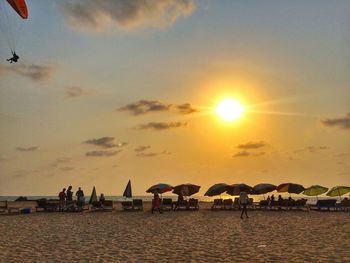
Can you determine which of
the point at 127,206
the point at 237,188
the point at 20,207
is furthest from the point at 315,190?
the point at 20,207

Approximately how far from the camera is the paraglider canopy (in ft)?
88.5

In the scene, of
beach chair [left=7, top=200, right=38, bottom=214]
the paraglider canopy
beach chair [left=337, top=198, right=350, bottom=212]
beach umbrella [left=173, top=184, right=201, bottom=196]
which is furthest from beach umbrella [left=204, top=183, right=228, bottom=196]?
the paraglider canopy

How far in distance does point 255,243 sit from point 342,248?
2.73 metres

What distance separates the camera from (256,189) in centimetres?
4106

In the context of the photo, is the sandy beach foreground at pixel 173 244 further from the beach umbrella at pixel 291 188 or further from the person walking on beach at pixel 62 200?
the beach umbrella at pixel 291 188

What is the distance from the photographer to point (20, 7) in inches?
1084

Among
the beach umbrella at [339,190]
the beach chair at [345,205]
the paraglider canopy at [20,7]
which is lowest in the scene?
the beach chair at [345,205]

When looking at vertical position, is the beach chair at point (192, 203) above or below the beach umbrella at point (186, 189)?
below

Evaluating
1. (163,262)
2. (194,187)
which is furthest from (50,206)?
(163,262)

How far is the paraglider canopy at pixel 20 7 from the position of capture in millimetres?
26984

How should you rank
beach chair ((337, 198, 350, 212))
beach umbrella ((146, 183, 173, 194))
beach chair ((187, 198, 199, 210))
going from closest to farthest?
beach chair ((337, 198, 350, 212)), beach chair ((187, 198, 199, 210)), beach umbrella ((146, 183, 173, 194))

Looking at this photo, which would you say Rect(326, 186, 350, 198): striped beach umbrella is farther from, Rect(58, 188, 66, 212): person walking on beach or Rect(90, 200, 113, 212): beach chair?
Rect(58, 188, 66, 212): person walking on beach

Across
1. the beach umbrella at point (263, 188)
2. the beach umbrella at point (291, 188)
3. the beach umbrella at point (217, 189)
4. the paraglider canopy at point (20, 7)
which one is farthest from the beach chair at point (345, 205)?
the paraglider canopy at point (20, 7)

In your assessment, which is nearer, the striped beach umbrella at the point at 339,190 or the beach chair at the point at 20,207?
the beach chair at the point at 20,207
